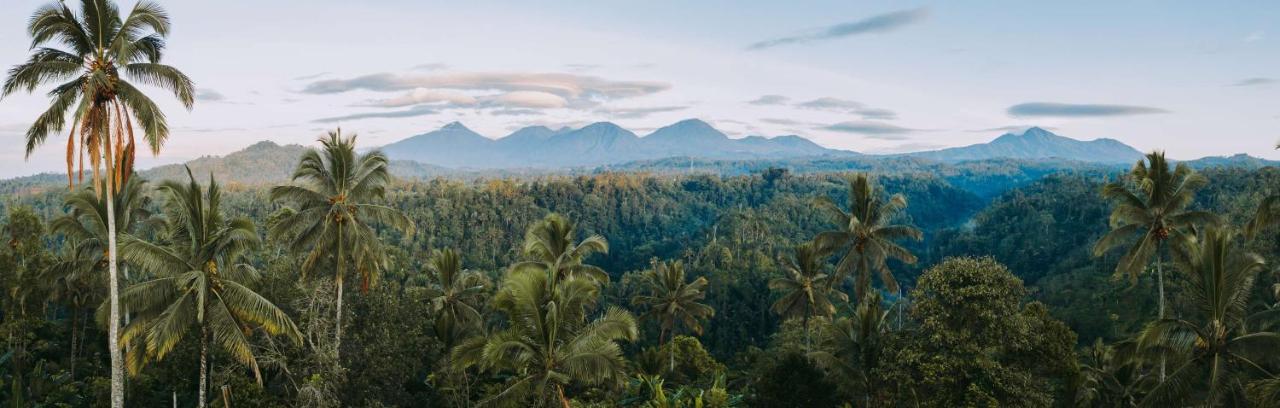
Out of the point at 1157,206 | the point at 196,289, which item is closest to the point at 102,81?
the point at 196,289

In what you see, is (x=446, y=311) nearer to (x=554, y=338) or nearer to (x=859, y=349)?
(x=554, y=338)

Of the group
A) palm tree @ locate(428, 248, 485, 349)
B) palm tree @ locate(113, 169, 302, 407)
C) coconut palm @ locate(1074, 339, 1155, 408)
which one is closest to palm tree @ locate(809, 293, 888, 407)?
coconut palm @ locate(1074, 339, 1155, 408)

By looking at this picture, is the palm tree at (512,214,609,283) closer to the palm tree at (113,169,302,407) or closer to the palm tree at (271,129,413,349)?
the palm tree at (271,129,413,349)

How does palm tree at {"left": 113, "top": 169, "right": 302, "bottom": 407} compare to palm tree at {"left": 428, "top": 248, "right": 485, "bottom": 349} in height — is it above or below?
above

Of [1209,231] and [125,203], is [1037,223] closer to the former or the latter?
[1209,231]

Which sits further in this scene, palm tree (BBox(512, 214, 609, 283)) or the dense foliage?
palm tree (BBox(512, 214, 609, 283))

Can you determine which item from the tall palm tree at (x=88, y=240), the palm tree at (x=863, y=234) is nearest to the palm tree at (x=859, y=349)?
the palm tree at (x=863, y=234)

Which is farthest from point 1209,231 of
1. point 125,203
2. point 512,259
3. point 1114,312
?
point 512,259

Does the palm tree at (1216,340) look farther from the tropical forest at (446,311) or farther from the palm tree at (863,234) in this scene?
the palm tree at (863,234)
